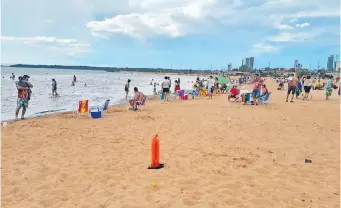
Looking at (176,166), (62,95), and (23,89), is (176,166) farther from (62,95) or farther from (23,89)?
(62,95)

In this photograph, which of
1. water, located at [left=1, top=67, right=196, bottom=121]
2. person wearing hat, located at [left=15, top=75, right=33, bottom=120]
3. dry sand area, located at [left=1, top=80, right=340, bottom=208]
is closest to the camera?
dry sand area, located at [left=1, top=80, right=340, bottom=208]

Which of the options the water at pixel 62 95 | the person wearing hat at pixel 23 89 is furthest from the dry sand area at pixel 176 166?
the water at pixel 62 95

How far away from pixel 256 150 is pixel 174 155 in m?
1.90

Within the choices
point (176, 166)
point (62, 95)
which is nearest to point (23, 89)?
point (176, 166)

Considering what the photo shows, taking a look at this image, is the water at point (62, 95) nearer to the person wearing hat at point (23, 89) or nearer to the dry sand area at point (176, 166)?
the person wearing hat at point (23, 89)

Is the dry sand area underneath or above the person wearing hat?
underneath

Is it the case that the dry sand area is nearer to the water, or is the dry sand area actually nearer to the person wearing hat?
the person wearing hat

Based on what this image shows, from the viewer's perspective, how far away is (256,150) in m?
6.45

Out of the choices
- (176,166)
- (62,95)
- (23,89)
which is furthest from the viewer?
(62,95)

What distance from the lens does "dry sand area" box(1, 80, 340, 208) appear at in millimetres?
4074

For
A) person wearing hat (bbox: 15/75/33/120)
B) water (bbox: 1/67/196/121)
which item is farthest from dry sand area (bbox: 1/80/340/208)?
water (bbox: 1/67/196/121)

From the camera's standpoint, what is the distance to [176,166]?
5.38 m

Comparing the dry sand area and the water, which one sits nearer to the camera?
the dry sand area

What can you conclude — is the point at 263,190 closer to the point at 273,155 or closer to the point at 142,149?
the point at 273,155
